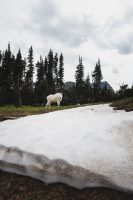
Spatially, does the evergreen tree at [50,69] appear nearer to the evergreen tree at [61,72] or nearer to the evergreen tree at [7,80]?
the evergreen tree at [61,72]

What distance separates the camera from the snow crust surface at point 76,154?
513cm

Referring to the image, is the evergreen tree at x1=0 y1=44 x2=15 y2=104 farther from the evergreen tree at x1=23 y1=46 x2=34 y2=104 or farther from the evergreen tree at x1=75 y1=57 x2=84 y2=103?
the evergreen tree at x1=75 y1=57 x2=84 y2=103

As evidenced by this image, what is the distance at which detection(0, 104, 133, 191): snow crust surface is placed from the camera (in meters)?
5.13

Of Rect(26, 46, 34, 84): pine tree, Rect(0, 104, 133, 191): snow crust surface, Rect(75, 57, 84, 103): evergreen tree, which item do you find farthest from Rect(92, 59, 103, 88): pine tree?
Rect(0, 104, 133, 191): snow crust surface

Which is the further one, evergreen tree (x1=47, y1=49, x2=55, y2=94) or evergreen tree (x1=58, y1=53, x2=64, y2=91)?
evergreen tree (x1=58, y1=53, x2=64, y2=91)

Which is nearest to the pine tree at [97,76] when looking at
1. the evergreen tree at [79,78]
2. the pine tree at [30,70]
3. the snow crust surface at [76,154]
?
the evergreen tree at [79,78]

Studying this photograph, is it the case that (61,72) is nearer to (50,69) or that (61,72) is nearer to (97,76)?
(50,69)

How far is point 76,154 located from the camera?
571 centimetres

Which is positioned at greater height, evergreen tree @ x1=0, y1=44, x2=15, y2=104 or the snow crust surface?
evergreen tree @ x1=0, y1=44, x2=15, y2=104

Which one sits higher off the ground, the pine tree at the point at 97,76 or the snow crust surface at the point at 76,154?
the pine tree at the point at 97,76

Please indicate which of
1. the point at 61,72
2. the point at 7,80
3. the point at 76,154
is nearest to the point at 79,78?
the point at 61,72

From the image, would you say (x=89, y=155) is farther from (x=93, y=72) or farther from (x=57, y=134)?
(x=93, y=72)

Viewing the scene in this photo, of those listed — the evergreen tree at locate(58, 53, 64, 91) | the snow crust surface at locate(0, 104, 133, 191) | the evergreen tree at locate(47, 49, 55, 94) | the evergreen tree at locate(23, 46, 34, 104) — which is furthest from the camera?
the evergreen tree at locate(58, 53, 64, 91)

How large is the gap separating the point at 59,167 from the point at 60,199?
28.5 inches
